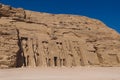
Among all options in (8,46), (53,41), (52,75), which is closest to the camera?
(52,75)

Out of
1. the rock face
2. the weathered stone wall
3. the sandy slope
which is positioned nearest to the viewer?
the sandy slope

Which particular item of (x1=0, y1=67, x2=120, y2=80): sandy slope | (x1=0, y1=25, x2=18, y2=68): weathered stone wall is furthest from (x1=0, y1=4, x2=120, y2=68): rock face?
(x1=0, y1=67, x2=120, y2=80): sandy slope

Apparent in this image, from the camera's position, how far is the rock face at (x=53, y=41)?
1342 inches

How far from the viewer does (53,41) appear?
3859 cm

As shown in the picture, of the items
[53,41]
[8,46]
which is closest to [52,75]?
[8,46]

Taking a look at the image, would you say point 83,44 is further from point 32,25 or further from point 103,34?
point 32,25

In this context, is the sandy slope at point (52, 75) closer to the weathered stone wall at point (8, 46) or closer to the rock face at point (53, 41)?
the weathered stone wall at point (8, 46)

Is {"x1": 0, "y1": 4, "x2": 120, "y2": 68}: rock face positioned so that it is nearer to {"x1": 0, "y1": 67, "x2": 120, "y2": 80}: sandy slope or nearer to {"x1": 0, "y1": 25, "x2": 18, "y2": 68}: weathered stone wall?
{"x1": 0, "y1": 25, "x2": 18, "y2": 68}: weathered stone wall

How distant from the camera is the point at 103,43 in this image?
4381 cm

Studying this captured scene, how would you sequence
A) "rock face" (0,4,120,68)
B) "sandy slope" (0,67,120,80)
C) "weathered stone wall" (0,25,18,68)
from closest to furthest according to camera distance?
"sandy slope" (0,67,120,80) < "weathered stone wall" (0,25,18,68) < "rock face" (0,4,120,68)

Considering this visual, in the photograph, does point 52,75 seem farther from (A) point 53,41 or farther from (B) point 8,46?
(A) point 53,41

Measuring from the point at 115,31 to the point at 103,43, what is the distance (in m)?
6.00

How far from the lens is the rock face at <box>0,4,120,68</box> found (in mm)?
34094

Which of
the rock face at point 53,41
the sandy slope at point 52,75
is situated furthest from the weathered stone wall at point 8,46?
the sandy slope at point 52,75
